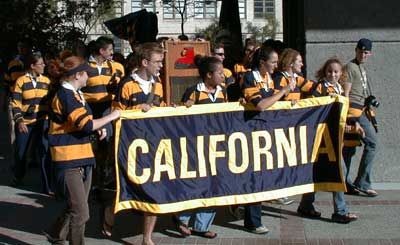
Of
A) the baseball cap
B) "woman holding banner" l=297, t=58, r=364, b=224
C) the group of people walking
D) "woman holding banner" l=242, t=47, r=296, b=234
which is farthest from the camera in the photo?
the baseball cap

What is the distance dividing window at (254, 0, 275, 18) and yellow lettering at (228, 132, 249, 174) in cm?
6011

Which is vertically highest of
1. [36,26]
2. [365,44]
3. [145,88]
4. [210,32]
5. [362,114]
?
[36,26]

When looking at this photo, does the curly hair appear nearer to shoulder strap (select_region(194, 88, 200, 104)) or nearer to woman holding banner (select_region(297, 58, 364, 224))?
woman holding banner (select_region(297, 58, 364, 224))

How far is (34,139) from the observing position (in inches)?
389

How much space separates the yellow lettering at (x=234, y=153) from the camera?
6.84 m

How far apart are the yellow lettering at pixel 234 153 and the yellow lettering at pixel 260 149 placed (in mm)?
87

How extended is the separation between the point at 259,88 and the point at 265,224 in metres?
1.53

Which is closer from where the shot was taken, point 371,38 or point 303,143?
point 303,143

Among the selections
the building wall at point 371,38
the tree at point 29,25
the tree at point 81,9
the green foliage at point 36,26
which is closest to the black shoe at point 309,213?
the building wall at point 371,38

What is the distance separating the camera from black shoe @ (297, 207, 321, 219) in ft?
25.1

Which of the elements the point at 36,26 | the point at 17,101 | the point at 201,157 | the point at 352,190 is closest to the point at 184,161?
the point at 201,157

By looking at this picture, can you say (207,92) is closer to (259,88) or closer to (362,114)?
(259,88)

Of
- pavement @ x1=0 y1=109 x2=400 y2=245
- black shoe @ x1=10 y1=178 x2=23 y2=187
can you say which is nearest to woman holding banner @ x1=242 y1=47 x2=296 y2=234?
pavement @ x1=0 y1=109 x2=400 y2=245

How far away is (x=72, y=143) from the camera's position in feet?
19.2
